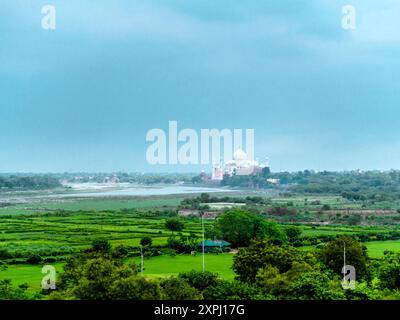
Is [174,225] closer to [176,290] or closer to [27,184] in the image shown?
[176,290]

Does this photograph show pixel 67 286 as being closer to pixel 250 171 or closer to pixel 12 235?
pixel 12 235

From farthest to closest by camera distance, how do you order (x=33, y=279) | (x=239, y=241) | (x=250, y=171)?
1. (x=250, y=171)
2. (x=239, y=241)
3. (x=33, y=279)

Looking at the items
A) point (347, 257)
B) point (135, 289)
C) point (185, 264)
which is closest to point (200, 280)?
point (135, 289)

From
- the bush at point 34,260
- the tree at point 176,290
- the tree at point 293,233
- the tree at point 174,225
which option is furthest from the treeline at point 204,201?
the tree at point 176,290

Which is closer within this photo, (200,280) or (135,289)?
(135,289)

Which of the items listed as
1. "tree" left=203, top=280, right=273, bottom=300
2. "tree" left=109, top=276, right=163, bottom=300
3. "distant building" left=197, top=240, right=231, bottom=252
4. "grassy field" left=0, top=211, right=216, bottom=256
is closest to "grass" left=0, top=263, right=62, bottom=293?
"grassy field" left=0, top=211, right=216, bottom=256
